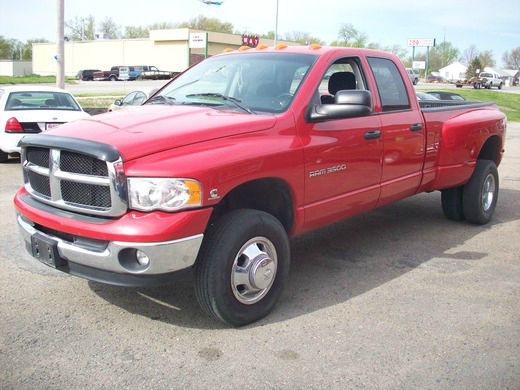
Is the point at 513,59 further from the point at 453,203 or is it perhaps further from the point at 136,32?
the point at 453,203

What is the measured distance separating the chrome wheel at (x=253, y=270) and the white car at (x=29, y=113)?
6.19m

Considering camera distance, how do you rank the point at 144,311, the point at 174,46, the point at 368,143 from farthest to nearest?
the point at 174,46 → the point at 368,143 → the point at 144,311

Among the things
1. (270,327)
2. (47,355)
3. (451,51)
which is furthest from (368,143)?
(451,51)

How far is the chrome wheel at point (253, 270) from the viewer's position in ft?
12.1

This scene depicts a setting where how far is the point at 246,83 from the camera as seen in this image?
458 centimetres

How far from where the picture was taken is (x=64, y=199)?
3.61 meters

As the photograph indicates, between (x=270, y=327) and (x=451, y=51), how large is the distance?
14321cm

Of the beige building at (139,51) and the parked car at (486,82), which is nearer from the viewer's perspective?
the parked car at (486,82)

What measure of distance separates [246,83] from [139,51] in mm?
Result: 77372

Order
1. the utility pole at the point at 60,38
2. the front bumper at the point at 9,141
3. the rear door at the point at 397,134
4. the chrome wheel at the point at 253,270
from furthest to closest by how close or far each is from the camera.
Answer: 1. the utility pole at the point at 60,38
2. the front bumper at the point at 9,141
3. the rear door at the point at 397,134
4. the chrome wheel at the point at 253,270

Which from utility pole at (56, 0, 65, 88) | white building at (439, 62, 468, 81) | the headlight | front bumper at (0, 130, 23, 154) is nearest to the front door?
the headlight

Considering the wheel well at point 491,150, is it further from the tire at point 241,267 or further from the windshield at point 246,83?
the tire at point 241,267

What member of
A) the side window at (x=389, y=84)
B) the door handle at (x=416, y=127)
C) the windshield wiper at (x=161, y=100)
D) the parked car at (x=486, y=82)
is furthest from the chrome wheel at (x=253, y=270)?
the parked car at (x=486, y=82)

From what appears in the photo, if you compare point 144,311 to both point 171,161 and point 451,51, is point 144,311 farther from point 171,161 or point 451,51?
point 451,51
